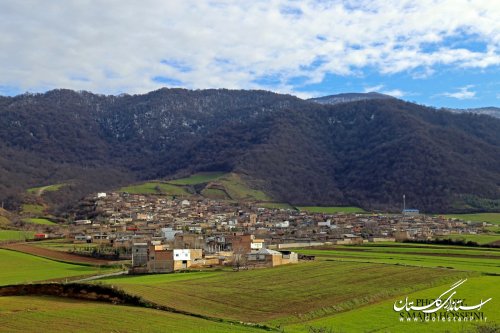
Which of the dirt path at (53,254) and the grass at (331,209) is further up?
the grass at (331,209)

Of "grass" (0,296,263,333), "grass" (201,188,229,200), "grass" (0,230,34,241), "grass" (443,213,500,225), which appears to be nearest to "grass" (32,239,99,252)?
"grass" (0,230,34,241)

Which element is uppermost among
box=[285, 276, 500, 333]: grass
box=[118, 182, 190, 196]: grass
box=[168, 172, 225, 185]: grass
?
A: box=[168, 172, 225, 185]: grass

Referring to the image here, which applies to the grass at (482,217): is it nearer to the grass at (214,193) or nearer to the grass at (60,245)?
the grass at (214,193)

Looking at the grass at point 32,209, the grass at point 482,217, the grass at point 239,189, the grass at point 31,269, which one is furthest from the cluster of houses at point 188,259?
the grass at point 239,189

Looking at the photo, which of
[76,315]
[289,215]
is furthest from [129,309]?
→ [289,215]

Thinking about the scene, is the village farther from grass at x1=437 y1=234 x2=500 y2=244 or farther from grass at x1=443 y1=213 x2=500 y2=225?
grass at x1=437 y1=234 x2=500 y2=244
